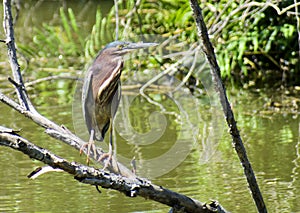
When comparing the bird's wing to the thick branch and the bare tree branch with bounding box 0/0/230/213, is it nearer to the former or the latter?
the bare tree branch with bounding box 0/0/230/213

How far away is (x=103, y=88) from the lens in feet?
10.2

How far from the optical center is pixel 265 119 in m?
5.29

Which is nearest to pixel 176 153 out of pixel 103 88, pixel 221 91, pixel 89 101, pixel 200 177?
pixel 200 177

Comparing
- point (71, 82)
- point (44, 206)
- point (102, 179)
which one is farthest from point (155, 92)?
point (102, 179)

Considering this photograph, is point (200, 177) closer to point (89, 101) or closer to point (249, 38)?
point (89, 101)

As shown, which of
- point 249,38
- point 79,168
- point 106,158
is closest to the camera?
point 79,168

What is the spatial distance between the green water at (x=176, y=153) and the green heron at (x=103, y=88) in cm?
48

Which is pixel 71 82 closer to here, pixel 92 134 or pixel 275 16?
pixel 275 16

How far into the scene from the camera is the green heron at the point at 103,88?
3.04 m

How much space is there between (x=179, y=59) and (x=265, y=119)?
43.9 inches

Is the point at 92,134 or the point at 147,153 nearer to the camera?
the point at 92,134

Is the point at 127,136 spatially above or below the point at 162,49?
below

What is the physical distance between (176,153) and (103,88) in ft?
5.15

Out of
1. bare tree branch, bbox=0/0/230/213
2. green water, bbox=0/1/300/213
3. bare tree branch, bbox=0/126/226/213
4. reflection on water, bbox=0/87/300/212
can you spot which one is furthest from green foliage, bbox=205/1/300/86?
bare tree branch, bbox=0/126/226/213
